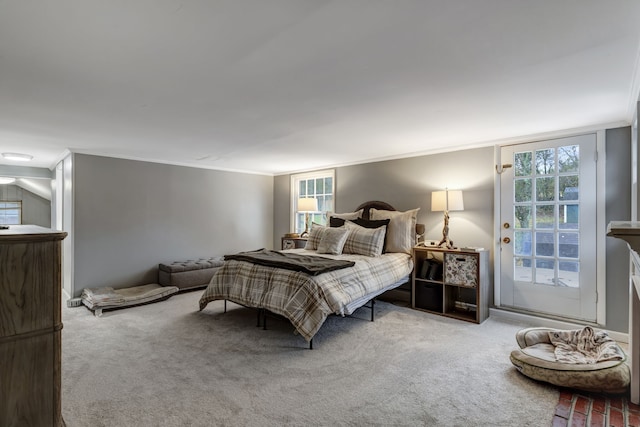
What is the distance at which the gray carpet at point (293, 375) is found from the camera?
195 centimetres

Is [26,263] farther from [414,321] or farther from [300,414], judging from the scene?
[414,321]

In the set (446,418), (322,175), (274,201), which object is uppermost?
(322,175)

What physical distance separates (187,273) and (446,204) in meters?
3.95

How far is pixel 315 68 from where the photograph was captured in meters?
1.97

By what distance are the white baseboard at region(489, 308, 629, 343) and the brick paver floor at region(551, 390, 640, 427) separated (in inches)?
49.8

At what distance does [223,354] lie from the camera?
2.76m

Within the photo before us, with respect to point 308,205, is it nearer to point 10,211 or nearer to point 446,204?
point 446,204

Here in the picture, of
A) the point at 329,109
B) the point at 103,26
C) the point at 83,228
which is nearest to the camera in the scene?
the point at 103,26

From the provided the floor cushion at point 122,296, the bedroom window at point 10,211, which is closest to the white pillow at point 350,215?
the floor cushion at point 122,296

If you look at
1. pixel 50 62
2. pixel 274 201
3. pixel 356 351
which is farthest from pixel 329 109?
pixel 274 201

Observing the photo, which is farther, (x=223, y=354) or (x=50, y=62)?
(x=223, y=354)

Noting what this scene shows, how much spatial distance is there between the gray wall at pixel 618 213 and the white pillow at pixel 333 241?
284cm

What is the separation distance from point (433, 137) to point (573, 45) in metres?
1.99

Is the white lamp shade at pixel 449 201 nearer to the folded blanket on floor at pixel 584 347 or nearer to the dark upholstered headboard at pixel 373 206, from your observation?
the dark upholstered headboard at pixel 373 206
